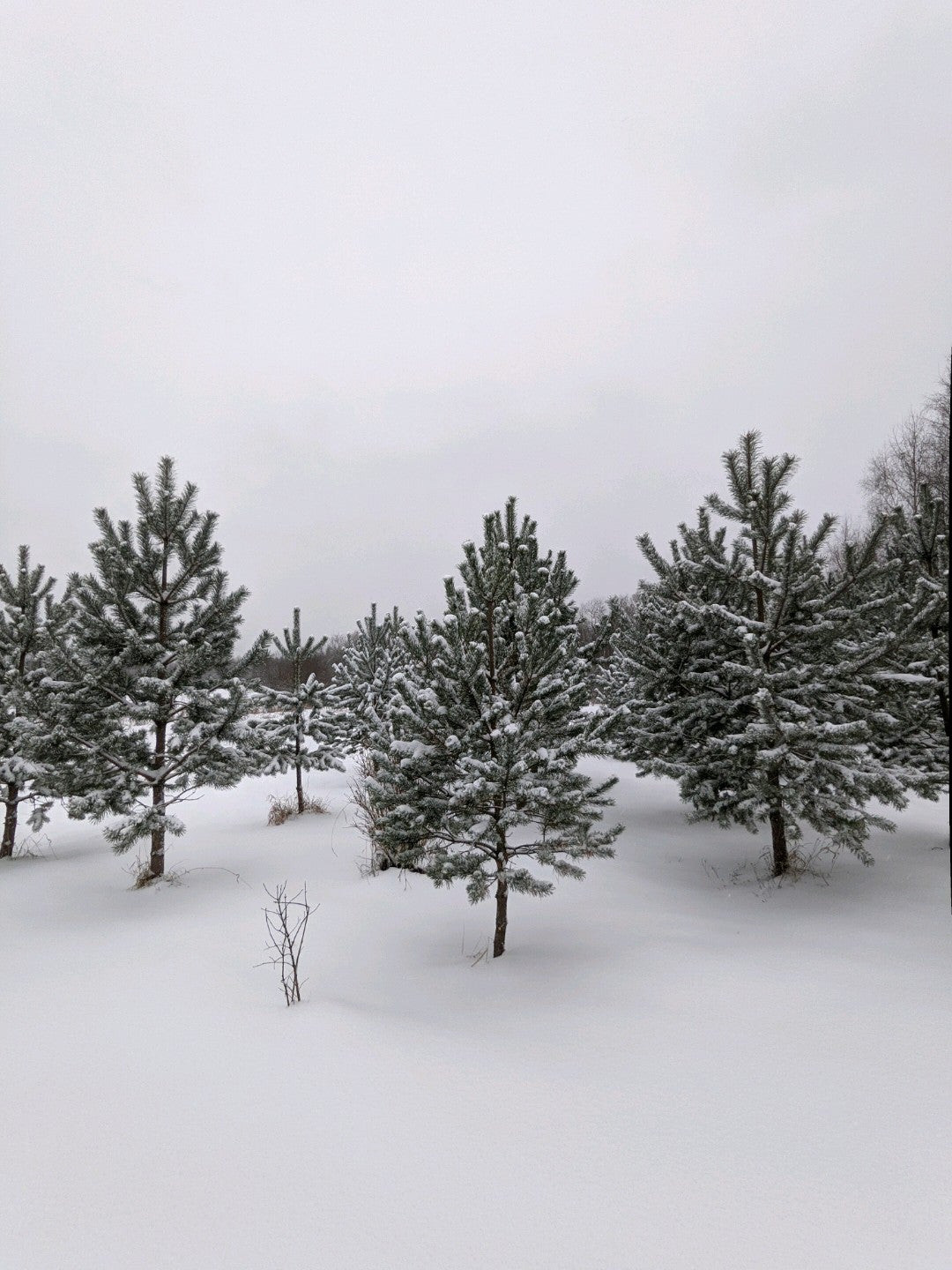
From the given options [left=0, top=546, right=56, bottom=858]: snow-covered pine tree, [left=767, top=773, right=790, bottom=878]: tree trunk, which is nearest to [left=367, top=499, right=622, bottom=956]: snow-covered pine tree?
[left=767, top=773, right=790, bottom=878]: tree trunk

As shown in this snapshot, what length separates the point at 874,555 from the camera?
6844 millimetres

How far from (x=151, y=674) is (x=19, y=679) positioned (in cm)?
424

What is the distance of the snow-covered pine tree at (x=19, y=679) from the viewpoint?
400 inches

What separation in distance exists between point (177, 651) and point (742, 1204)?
886cm

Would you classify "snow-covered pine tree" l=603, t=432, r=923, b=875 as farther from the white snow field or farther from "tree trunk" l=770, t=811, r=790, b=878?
the white snow field

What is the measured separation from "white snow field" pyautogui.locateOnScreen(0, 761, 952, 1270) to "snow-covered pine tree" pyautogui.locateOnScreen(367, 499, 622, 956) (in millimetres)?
1116

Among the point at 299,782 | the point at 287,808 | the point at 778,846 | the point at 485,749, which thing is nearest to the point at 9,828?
the point at 287,808

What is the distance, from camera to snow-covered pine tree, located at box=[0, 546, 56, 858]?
10148mm

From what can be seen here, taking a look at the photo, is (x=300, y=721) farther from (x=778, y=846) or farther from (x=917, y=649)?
(x=917, y=649)

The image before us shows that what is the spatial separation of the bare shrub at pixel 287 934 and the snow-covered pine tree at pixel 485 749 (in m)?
1.35

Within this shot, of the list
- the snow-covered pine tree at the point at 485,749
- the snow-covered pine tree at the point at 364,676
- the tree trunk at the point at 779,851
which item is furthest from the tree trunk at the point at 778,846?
the snow-covered pine tree at the point at 364,676

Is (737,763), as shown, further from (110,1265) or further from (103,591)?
(103,591)

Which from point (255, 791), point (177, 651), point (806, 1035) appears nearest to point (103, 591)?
point (177, 651)

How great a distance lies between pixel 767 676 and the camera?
6.83 m
